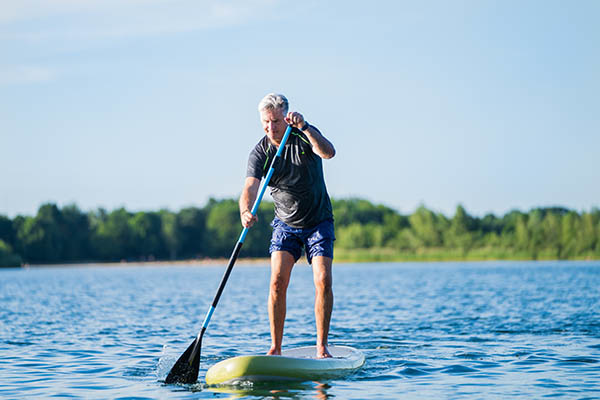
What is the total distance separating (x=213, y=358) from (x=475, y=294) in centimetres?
1628

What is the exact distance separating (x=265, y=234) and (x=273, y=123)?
128 metres

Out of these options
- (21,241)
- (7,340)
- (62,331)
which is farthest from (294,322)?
(21,241)

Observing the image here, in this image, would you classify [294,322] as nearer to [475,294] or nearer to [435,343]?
[435,343]

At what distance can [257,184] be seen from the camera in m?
7.91

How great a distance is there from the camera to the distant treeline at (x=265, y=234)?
71938 mm

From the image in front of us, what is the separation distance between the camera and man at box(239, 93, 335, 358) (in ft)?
25.4

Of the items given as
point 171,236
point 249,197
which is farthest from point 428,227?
point 249,197

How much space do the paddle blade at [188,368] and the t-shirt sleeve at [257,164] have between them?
5.75ft

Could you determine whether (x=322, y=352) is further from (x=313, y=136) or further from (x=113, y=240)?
(x=113, y=240)

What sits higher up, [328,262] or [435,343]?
[328,262]

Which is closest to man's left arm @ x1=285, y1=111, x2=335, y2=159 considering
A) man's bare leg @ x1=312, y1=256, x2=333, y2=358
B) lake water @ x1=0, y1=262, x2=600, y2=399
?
man's bare leg @ x1=312, y1=256, x2=333, y2=358

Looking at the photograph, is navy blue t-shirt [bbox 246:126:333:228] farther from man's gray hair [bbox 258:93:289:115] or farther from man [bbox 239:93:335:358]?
man's gray hair [bbox 258:93:289:115]

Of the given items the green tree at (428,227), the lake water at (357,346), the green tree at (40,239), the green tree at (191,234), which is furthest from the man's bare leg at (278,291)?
the green tree at (191,234)

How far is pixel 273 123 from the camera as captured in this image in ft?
25.3
